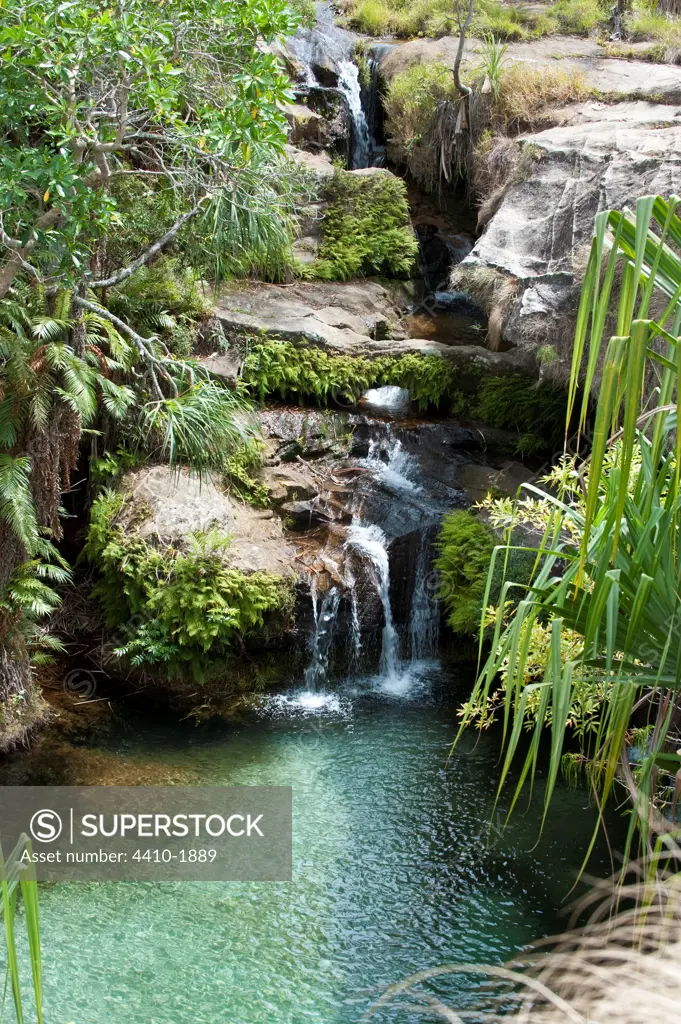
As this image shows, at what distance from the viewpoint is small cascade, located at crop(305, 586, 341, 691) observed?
7609 millimetres

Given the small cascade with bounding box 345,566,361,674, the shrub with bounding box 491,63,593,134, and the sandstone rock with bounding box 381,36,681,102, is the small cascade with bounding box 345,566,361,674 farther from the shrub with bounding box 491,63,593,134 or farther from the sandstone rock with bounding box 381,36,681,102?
the sandstone rock with bounding box 381,36,681,102

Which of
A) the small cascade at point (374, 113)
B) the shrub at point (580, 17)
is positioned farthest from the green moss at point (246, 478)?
the shrub at point (580, 17)

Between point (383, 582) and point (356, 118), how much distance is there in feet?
26.7

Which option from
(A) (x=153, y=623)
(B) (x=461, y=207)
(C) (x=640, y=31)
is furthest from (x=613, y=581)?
(C) (x=640, y=31)

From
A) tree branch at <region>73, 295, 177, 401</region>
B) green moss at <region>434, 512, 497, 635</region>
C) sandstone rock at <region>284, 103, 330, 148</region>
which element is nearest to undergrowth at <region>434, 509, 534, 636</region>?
green moss at <region>434, 512, 497, 635</region>

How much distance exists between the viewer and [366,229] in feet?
37.2

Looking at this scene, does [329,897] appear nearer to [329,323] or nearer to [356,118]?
[329,323]

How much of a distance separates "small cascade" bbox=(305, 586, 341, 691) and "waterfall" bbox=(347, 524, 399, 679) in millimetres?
460

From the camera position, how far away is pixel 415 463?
903 cm

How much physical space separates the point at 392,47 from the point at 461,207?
2901mm

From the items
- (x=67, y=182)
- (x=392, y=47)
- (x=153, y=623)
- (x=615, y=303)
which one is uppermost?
(x=392, y=47)

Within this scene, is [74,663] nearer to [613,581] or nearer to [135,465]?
[135,465]
